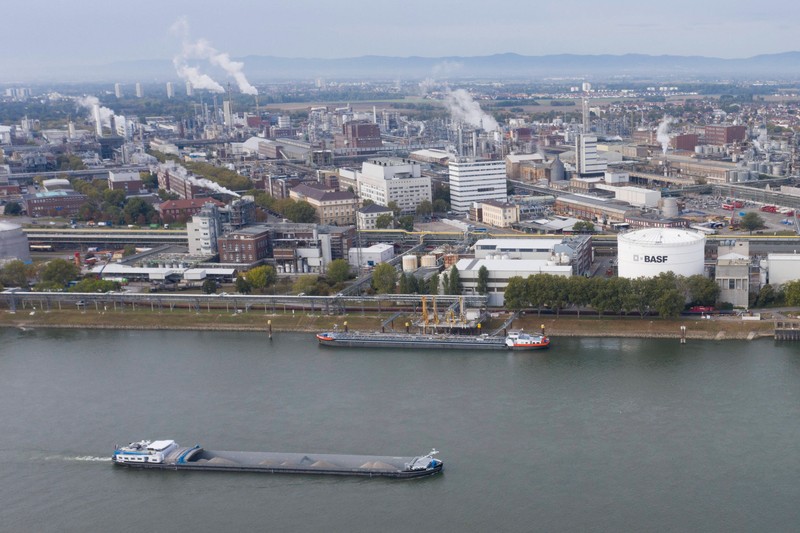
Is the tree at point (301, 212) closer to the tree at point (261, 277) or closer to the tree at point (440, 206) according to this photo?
the tree at point (440, 206)

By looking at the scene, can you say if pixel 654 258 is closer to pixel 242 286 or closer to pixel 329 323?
pixel 329 323

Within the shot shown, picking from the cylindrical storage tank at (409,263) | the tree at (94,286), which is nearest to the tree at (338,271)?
the cylindrical storage tank at (409,263)

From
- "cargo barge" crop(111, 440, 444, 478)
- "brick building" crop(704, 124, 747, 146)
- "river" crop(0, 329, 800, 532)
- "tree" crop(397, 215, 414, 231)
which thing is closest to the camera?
"river" crop(0, 329, 800, 532)

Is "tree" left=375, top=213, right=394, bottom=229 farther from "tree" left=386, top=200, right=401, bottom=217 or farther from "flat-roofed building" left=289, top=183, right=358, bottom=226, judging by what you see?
"tree" left=386, top=200, right=401, bottom=217

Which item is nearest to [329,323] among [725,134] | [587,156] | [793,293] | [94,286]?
[94,286]

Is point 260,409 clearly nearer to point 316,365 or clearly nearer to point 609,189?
point 316,365

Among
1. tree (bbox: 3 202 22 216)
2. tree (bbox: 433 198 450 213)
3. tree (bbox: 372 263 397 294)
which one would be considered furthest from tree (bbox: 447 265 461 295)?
tree (bbox: 3 202 22 216)
